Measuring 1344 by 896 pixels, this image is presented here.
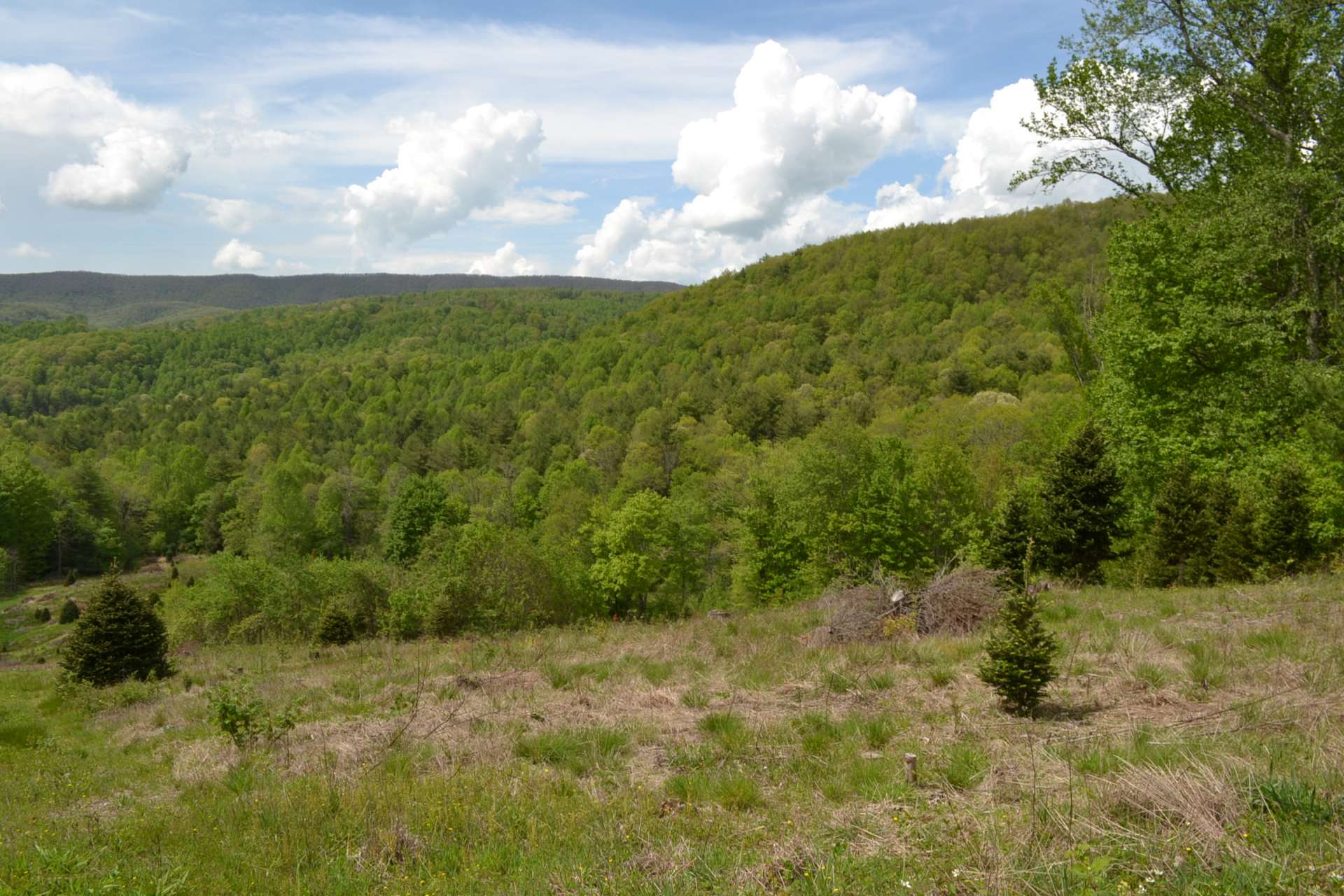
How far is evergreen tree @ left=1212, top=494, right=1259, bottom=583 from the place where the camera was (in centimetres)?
1485

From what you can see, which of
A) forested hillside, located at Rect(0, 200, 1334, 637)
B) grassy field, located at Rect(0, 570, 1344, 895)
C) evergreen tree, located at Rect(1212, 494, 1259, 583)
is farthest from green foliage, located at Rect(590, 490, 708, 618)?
grassy field, located at Rect(0, 570, 1344, 895)

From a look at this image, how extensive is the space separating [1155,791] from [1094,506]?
1447 centimetres

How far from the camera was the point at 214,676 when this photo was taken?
16.8 m

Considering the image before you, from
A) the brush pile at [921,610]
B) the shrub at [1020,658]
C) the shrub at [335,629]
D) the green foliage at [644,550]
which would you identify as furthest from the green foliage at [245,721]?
the green foliage at [644,550]

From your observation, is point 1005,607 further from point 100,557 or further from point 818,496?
point 100,557

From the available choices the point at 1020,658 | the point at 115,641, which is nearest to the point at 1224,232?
the point at 1020,658

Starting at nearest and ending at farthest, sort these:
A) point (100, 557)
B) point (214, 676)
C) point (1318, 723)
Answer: point (1318, 723) → point (214, 676) → point (100, 557)

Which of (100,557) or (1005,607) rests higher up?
(1005,607)

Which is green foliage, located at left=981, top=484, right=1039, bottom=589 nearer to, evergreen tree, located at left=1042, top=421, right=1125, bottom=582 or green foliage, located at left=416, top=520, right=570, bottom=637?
evergreen tree, located at left=1042, top=421, right=1125, bottom=582

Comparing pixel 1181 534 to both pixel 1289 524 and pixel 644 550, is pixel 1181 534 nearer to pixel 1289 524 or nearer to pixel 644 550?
pixel 1289 524

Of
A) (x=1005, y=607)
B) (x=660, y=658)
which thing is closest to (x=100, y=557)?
(x=660, y=658)

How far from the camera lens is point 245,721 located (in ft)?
28.0

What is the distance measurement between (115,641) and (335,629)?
7.97 m

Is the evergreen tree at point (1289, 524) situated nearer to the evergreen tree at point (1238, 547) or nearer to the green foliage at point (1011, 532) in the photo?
the evergreen tree at point (1238, 547)
